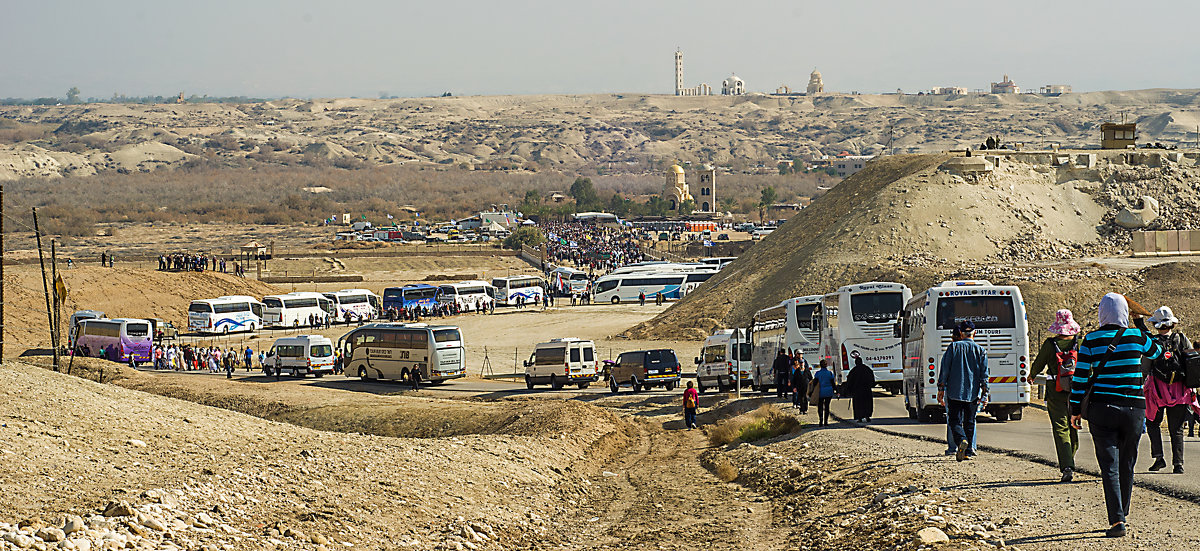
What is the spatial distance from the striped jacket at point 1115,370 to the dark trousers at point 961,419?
4.25 meters

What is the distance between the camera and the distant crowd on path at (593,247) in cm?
9581

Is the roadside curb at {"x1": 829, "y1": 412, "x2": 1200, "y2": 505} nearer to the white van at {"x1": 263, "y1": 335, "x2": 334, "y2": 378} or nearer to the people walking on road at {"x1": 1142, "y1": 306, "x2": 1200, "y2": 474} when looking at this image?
the people walking on road at {"x1": 1142, "y1": 306, "x2": 1200, "y2": 474}

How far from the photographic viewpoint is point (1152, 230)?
50.2 m

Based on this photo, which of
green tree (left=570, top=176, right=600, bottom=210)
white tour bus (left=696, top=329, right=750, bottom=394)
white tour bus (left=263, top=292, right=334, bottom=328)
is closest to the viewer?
white tour bus (left=696, top=329, right=750, bottom=394)

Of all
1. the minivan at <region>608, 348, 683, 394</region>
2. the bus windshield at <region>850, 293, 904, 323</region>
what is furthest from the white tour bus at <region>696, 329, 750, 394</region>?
the bus windshield at <region>850, 293, 904, 323</region>

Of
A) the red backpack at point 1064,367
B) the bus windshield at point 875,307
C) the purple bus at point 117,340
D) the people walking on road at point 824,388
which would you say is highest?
the red backpack at point 1064,367

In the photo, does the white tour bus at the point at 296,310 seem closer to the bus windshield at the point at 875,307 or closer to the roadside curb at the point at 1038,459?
the bus windshield at the point at 875,307

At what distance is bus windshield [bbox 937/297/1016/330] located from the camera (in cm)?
1919

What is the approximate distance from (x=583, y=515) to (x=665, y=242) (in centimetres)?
9842

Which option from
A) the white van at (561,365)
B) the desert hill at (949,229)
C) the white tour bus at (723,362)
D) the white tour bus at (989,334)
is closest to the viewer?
Result: the white tour bus at (989,334)

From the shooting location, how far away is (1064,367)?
40.2 ft

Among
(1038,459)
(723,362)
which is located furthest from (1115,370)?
(723,362)

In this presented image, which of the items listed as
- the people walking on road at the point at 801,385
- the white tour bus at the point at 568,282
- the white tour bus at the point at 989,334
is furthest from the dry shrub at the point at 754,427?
the white tour bus at the point at 568,282

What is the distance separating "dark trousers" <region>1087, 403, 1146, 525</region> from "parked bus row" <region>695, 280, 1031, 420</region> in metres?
9.69
